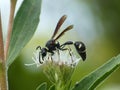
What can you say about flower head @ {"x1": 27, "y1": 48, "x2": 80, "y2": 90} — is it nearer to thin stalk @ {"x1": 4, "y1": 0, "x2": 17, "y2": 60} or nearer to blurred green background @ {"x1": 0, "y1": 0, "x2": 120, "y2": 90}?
thin stalk @ {"x1": 4, "y1": 0, "x2": 17, "y2": 60}

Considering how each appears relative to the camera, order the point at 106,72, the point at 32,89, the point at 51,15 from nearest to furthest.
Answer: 1. the point at 106,72
2. the point at 32,89
3. the point at 51,15

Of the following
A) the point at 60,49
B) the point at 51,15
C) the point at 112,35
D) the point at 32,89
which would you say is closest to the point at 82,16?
the point at 112,35

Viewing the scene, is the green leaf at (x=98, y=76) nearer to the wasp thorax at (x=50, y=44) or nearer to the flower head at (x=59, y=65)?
the flower head at (x=59, y=65)

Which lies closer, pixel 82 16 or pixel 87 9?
pixel 82 16

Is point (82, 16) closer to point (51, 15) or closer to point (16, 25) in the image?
point (51, 15)

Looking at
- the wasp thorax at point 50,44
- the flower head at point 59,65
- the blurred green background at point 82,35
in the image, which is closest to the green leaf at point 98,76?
the flower head at point 59,65

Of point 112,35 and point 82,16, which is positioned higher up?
point 82,16
